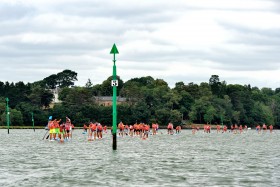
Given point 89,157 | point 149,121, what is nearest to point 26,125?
point 149,121

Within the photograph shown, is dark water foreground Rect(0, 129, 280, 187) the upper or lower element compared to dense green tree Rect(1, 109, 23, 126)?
lower

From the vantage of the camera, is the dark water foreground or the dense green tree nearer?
the dark water foreground

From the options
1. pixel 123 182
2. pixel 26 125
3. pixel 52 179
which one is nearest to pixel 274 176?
pixel 123 182

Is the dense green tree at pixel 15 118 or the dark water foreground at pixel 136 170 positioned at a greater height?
the dense green tree at pixel 15 118

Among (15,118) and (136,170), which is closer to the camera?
(136,170)

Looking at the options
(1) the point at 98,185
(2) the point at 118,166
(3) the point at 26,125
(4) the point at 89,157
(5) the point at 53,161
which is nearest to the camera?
(1) the point at 98,185

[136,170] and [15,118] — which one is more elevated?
[15,118]

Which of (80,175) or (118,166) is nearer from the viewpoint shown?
(80,175)

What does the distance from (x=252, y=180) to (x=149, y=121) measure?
16235cm

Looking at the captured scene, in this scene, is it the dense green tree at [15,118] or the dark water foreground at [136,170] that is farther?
the dense green tree at [15,118]

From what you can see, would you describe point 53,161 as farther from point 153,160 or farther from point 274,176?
point 274,176

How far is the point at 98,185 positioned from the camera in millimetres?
27234

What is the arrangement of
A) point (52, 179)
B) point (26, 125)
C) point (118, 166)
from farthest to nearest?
point (26, 125) < point (118, 166) < point (52, 179)

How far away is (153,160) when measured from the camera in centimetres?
4047
